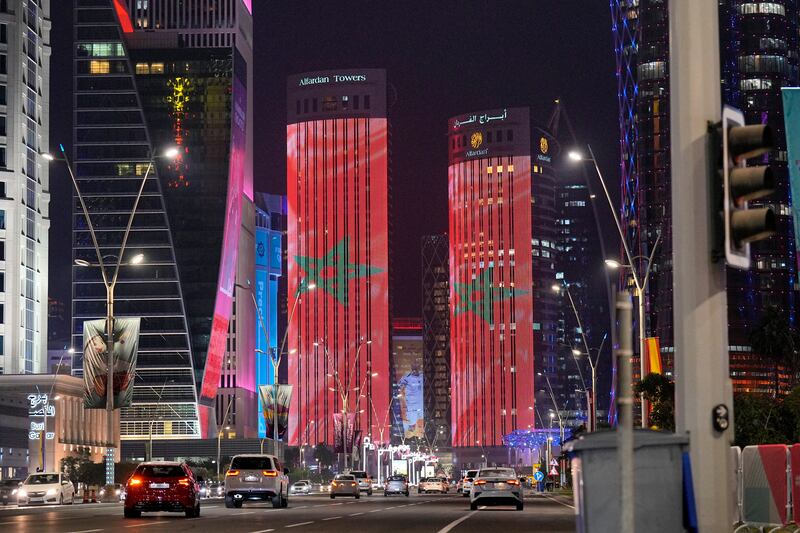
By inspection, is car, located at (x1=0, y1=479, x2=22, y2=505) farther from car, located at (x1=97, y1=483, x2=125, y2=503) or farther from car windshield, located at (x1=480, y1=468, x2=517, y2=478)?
car windshield, located at (x1=480, y1=468, x2=517, y2=478)

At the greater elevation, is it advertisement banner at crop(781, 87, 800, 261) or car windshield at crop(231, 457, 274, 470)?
advertisement banner at crop(781, 87, 800, 261)

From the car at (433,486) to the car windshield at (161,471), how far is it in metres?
65.4

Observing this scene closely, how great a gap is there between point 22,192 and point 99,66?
41.2 meters

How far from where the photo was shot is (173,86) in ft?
631

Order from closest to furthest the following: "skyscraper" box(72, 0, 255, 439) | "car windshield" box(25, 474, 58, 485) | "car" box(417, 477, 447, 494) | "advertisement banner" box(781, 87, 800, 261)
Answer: "advertisement banner" box(781, 87, 800, 261) < "car windshield" box(25, 474, 58, 485) < "car" box(417, 477, 447, 494) < "skyscraper" box(72, 0, 255, 439)

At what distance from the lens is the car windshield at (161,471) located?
Result: 36594mm

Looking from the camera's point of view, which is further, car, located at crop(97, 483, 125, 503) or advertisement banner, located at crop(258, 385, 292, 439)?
advertisement banner, located at crop(258, 385, 292, 439)

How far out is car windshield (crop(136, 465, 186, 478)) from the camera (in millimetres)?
→ 36594

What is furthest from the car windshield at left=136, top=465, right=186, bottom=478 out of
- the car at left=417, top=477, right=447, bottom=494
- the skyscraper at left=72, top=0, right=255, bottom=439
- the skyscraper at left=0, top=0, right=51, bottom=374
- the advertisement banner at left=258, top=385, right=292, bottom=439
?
the skyscraper at left=72, top=0, right=255, bottom=439

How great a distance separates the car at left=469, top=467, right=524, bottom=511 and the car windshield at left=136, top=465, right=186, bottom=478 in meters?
13.2

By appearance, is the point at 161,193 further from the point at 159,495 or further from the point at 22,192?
the point at 159,495

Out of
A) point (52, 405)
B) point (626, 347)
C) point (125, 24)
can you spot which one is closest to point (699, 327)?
point (626, 347)

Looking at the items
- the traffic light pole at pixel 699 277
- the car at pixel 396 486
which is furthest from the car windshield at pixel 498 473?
the traffic light pole at pixel 699 277

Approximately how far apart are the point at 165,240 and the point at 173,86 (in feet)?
73.4
